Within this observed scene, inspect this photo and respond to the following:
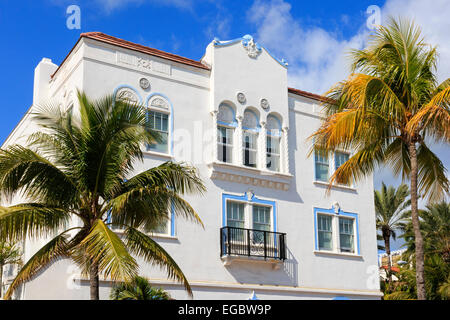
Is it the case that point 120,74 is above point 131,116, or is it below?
above

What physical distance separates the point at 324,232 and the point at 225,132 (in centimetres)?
612

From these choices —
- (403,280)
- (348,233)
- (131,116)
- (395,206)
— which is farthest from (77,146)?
(395,206)

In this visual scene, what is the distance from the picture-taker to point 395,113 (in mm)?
17266

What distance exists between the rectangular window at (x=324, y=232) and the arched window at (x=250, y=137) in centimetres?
395

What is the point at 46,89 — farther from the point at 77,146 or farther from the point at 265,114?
the point at 77,146

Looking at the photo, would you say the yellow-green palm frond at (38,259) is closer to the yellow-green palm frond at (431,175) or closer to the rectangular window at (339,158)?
the yellow-green palm frond at (431,175)

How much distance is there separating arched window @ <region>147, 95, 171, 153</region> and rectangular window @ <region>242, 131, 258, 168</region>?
3373 millimetres

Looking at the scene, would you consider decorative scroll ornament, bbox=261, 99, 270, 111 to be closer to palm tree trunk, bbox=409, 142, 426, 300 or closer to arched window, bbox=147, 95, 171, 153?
arched window, bbox=147, 95, 171, 153

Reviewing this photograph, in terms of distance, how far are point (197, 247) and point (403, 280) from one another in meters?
18.5

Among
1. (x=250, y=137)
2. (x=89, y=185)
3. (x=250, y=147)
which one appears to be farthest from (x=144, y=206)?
(x=250, y=137)

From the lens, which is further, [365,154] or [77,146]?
[365,154]

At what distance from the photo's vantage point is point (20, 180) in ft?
47.6

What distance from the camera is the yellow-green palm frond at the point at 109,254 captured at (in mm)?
12539

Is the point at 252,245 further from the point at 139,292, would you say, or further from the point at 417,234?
the point at 417,234
